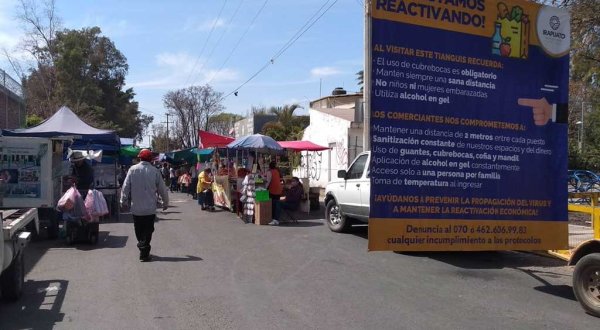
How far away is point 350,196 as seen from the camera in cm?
1229

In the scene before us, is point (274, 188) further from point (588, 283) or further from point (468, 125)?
point (588, 283)

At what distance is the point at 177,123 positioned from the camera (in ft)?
226

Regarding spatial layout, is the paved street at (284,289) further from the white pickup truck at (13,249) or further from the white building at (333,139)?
the white building at (333,139)

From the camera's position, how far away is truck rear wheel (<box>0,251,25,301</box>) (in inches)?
248

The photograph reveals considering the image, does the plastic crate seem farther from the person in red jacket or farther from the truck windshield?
the truck windshield

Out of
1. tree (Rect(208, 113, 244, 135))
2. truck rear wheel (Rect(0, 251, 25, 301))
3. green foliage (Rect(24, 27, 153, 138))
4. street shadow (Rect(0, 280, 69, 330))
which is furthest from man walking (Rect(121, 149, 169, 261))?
tree (Rect(208, 113, 244, 135))

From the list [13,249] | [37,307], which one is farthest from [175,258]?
[13,249]

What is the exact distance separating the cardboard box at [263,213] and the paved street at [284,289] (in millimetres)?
3374

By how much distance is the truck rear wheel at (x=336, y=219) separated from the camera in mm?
12867

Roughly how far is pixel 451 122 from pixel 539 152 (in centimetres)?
147

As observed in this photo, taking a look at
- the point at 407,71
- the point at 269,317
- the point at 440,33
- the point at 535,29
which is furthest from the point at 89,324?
the point at 535,29

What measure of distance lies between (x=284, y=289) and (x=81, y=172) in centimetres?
716

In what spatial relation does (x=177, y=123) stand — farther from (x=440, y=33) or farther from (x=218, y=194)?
(x=440, y=33)

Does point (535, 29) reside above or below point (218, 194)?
above
